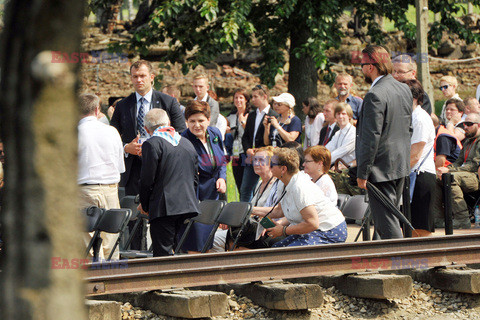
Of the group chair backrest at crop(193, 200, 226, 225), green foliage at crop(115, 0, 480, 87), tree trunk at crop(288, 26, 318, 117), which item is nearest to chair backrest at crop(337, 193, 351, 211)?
chair backrest at crop(193, 200, 226, 225)

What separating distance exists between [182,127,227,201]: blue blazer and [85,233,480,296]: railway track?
2.15 meters

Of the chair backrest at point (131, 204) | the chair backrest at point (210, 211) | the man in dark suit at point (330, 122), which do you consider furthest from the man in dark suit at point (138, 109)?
the man in dark suit at point (330, 122)

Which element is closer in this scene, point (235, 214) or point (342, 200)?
point (235, 214)

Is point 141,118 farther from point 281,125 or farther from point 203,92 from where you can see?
point 281,125

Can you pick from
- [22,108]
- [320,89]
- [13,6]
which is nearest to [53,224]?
[22,108]

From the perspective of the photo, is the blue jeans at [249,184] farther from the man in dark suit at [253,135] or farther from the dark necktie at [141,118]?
the dark necktie at [141,118]

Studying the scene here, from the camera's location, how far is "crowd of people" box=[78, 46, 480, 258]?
7.33 metres

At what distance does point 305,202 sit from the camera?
24.2 ft

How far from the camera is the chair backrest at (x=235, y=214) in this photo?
782 cm

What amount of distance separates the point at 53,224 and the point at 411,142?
657cm

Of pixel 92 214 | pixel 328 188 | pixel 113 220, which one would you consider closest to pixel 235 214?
pixel 328 188

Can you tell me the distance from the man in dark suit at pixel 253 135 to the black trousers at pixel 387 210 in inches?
138

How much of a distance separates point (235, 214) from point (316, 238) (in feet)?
2.80

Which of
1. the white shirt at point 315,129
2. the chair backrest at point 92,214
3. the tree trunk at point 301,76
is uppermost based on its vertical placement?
the tree trunk at point 301,76
